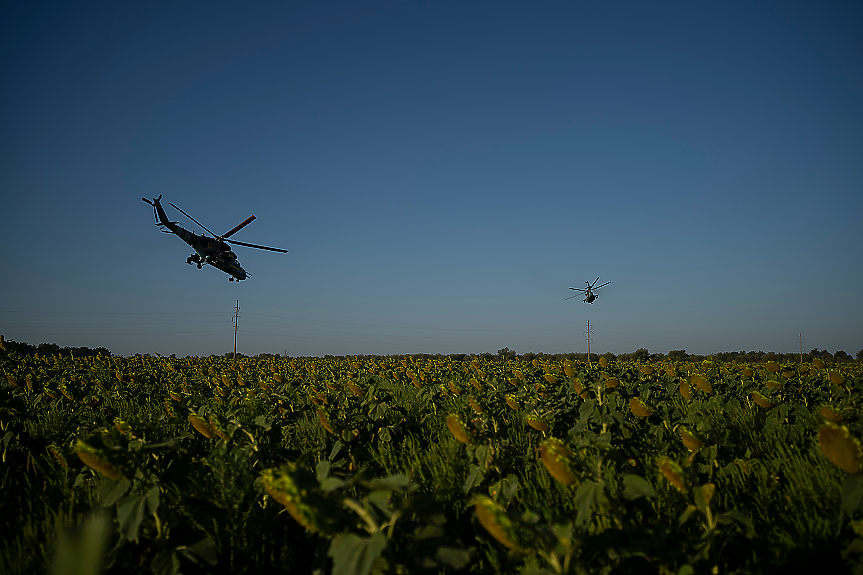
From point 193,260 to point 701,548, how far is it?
2072 cm

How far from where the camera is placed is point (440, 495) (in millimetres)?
3139

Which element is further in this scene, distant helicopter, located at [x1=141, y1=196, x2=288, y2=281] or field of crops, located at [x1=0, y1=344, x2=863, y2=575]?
distant helicopter, located at [x1=141, y1=196, x2=288, y2=281]

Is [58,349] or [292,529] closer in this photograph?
[292,529]

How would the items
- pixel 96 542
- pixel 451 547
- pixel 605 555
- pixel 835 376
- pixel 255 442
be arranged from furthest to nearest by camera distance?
pixel 835 376, pixel 255 442, pixel 605 555, pixel 451 547, pixel 96 542

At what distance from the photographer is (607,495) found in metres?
1.75

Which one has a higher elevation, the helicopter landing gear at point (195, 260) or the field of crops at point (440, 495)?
the helicopter landing gear at point (195, 260)

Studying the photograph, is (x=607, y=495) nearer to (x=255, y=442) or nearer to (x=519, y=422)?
(x=255, y=442)

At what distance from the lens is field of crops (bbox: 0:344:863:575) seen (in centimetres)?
139

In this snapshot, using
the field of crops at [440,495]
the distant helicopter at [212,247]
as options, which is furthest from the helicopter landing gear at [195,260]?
the field of crops at [440,495]

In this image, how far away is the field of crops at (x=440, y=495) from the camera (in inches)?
54.8

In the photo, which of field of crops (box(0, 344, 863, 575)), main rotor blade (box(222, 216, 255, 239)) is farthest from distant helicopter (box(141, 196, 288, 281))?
field of crops (box(0, 344, 863, 575))

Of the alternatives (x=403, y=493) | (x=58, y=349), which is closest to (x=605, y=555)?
(x=403, y=493)

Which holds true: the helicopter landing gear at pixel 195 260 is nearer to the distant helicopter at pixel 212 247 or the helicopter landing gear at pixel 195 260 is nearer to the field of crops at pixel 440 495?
the distant helicopter at pixel 212 247

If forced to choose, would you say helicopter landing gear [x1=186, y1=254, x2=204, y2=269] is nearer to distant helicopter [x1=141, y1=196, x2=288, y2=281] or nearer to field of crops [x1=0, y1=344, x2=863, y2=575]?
distant helicopter [x1=141, y1=196, x2=288, y2=281]
